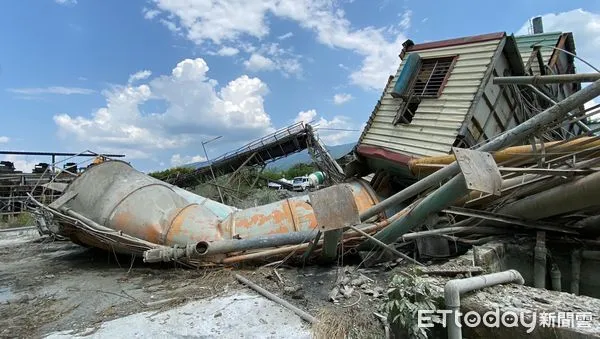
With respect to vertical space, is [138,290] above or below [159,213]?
below

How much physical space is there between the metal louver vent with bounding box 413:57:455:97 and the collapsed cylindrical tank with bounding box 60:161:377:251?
357 cm

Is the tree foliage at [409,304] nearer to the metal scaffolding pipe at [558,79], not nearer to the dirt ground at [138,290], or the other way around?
the dirt ground at [138,290]

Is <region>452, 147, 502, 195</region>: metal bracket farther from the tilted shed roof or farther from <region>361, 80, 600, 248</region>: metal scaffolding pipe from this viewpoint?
the tilted shed roof

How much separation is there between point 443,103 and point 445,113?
0.32 m

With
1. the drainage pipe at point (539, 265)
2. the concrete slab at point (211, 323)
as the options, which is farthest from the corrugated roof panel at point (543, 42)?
the concrete slab at point (211, 323)

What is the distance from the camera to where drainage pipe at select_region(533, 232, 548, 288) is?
5102 mm

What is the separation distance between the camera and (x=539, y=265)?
5.10m

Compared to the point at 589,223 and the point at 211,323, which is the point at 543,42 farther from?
the point at 211,323

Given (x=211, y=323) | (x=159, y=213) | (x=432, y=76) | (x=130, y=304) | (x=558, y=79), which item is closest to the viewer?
(x=211, y=323)

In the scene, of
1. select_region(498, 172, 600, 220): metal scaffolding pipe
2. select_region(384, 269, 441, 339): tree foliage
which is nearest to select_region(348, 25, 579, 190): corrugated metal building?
select_region(498, 172, 600, 220): metal scaffolding pipe

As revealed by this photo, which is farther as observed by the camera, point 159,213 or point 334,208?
point 159,213

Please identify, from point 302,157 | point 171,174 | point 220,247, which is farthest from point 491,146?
point 302,157

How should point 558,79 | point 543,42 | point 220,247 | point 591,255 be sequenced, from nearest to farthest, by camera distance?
point 558,79
point 591,255
point 220,247
point 543,42

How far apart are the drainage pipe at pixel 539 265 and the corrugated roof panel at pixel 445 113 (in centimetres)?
284
